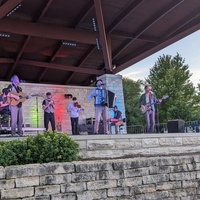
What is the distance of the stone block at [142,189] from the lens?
164 inches

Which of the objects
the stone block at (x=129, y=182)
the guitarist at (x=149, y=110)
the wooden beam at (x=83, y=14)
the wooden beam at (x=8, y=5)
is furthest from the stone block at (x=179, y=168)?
the wooden beam at (x=83, y=14)

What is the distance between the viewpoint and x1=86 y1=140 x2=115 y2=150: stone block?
5184mm

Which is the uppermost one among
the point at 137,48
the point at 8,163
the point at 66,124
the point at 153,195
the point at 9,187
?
the point at 137,48

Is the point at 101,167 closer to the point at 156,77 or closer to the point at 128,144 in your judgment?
the point at 128,144

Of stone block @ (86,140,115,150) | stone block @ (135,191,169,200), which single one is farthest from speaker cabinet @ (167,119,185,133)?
stone block @ (135,191,169,200)

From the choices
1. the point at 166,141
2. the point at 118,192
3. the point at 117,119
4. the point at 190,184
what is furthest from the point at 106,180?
the point at 117,119

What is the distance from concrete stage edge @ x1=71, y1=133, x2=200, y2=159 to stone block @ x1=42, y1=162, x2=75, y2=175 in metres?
1.23

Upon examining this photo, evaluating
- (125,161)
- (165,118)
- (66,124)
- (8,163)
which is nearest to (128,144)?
(125,161)

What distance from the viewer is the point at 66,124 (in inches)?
556

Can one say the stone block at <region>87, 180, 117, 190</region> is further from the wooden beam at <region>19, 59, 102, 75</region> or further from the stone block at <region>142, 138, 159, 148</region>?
the wooden beam at <region>19, 59, 102, 75</region>

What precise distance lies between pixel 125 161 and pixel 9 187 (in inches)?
65.3

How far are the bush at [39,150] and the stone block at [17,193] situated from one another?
0.49 metres

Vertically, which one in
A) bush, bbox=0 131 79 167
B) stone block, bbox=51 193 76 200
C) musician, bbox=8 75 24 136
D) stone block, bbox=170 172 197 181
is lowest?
stone block, bbox=51 193 76 200

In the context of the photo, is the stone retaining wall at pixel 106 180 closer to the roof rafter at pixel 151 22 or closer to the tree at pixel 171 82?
the roof rafter at pixel 151 22
